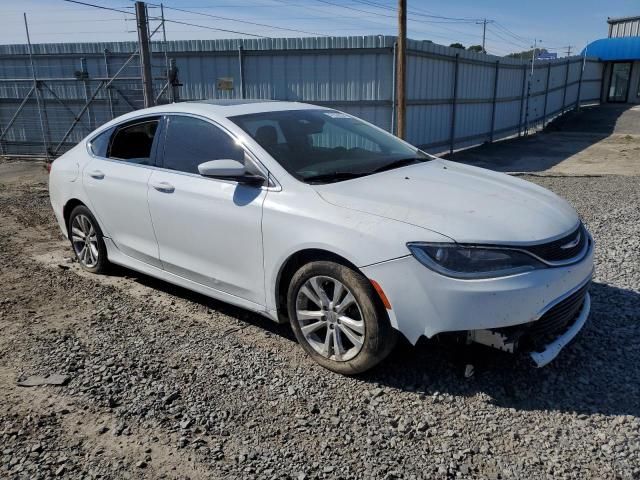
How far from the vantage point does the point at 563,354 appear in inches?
139

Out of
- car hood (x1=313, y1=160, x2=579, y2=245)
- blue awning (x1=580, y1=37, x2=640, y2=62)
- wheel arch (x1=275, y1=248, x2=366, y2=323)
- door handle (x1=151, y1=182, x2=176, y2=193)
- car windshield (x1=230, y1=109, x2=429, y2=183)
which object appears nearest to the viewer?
car hood (x1=313, y1=160, x2=579, y2=245)

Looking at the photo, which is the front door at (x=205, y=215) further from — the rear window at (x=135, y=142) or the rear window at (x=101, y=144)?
the rear window at (x=101, y=144)

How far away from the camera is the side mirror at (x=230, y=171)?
357cm

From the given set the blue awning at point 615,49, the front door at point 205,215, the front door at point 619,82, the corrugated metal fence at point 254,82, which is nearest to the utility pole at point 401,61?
the corrugated metal fence at point 254,82

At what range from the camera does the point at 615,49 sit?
35.2m

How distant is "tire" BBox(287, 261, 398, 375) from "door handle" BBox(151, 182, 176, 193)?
133 centimetres

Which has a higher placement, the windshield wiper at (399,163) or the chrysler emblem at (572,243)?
the windshield wiper at (399,163)

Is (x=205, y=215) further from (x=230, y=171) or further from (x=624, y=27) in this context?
(x=624, y=27)

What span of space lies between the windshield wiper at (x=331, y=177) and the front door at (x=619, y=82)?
131 feet

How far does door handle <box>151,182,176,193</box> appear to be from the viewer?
13.5 ft

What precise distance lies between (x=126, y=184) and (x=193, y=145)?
78cm

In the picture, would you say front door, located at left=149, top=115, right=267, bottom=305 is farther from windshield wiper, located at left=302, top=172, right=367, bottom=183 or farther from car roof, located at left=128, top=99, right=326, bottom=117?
windshield wiper, located at left=302, top=172, right=367, bottom=183

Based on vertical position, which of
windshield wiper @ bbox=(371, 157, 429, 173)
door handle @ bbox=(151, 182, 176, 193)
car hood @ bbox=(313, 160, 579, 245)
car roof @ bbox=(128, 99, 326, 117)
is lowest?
door handle @ bbox=(151, 182, 176, 193)

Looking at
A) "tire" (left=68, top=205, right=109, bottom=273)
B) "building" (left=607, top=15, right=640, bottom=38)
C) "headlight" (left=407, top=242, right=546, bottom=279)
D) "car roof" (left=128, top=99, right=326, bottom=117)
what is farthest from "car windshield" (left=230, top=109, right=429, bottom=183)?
"building" (left=607, top=15, right=640, bottom=38)
